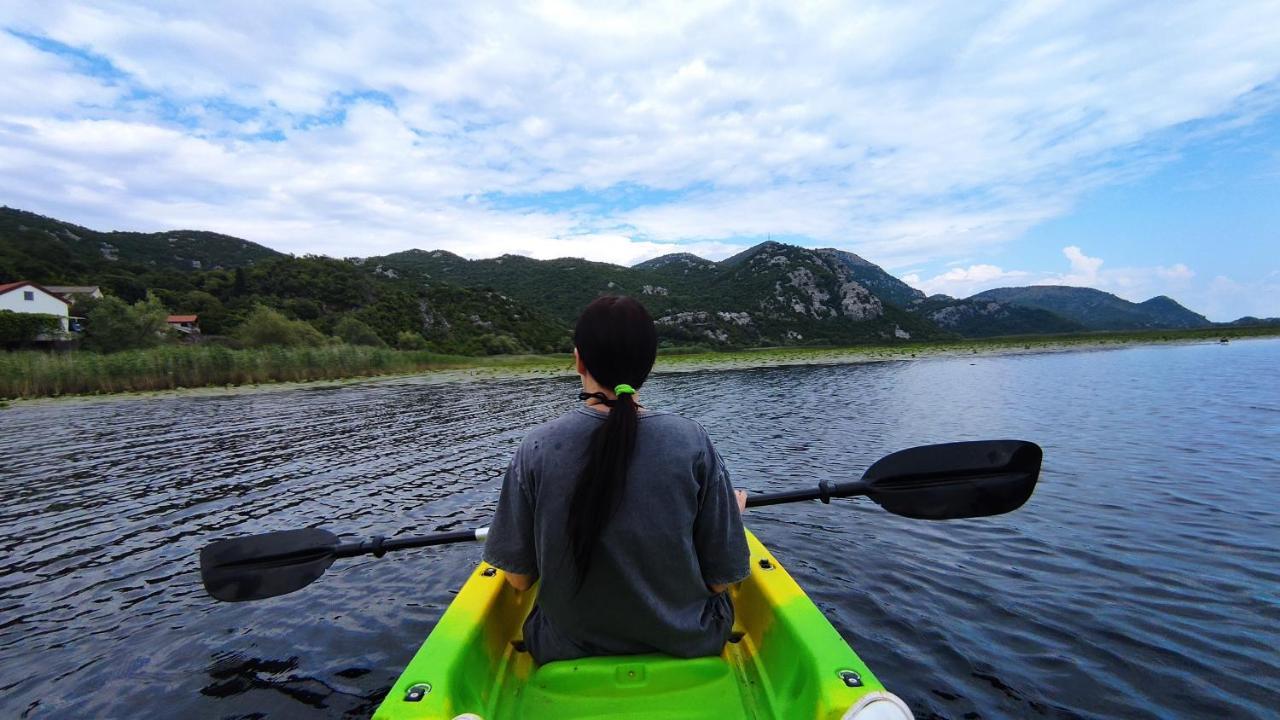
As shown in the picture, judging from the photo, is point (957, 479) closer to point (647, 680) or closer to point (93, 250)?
point (647, 680)

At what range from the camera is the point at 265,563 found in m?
3.78

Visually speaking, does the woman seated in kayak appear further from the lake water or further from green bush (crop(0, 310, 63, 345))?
green bush (crop(0, 310, 63, 345))

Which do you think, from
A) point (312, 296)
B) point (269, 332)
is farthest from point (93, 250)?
point (269, 332)

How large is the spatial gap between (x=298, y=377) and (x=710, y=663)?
117 ft

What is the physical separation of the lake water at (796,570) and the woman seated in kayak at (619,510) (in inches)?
86.1

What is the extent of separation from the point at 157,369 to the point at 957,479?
33.7 m

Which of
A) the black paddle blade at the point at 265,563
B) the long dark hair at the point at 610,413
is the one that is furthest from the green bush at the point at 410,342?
the long dark hair at the point at 610,413

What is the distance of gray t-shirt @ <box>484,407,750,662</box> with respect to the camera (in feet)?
7.32

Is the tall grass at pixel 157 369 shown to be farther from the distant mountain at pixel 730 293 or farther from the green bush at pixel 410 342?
the distant mountain at pixel 730 293

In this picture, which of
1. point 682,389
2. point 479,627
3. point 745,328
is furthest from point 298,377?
point 745,328

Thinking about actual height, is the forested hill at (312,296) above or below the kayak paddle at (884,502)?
above

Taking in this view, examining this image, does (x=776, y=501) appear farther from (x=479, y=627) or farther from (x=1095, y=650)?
(x=1095, y=650)

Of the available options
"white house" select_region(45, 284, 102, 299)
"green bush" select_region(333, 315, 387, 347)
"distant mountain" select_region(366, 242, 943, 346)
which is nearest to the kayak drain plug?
"green bush" select_region(333, 315, 387, 347)

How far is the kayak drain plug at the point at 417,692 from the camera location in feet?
7.39
